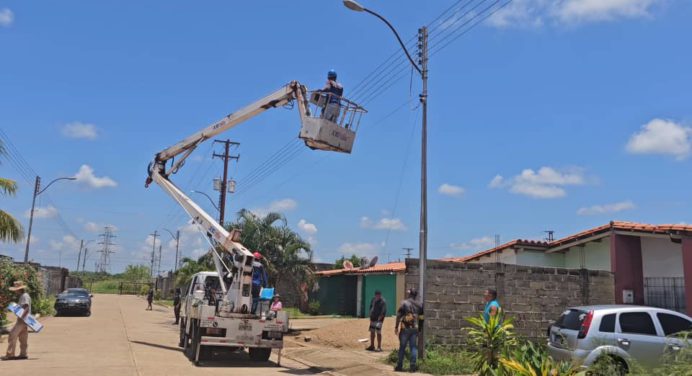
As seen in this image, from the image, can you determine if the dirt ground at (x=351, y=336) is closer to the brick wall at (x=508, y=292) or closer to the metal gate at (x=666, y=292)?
the brick wall at (x=508, y=292)

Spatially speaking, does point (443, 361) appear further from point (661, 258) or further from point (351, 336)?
point (661, 258)

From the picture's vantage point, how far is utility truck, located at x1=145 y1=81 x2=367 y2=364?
44.5 feet

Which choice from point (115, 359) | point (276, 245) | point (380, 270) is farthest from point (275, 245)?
point (115, 359)

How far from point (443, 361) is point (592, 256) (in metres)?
8.39

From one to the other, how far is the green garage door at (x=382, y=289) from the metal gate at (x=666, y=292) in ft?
41.2

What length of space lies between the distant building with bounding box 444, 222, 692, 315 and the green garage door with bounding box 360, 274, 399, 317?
10.6 m

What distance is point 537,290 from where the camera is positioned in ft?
51.7

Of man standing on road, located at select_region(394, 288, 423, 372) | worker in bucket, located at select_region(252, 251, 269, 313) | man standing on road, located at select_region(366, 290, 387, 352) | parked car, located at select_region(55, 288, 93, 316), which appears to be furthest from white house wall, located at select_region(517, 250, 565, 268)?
parked car, located at select_region(55, 288, 93, 316)

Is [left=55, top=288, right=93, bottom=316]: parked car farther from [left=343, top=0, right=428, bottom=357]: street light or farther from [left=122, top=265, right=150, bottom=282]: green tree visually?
[left=122, top=265, right=150, bottom=282]: green tree

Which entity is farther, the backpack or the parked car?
the parked car

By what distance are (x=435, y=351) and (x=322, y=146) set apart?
557 cm

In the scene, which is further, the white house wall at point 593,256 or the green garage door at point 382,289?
the green garage door at point 382,289

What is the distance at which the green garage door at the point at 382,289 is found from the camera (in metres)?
28.2

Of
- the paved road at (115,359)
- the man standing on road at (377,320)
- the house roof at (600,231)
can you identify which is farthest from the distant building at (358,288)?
the paved road at (115,359)
